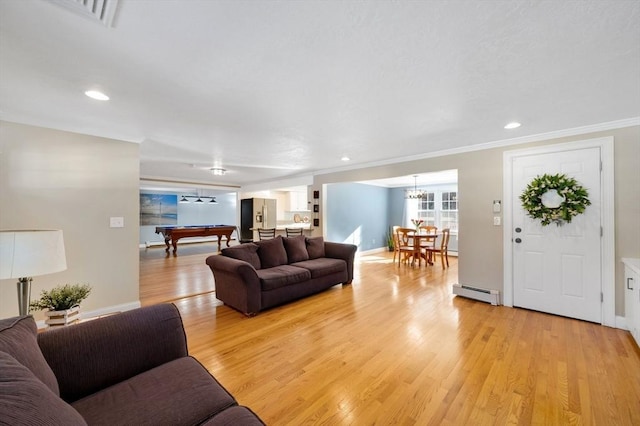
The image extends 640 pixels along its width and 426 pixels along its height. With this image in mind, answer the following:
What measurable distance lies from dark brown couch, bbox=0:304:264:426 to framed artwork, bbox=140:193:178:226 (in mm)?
10136

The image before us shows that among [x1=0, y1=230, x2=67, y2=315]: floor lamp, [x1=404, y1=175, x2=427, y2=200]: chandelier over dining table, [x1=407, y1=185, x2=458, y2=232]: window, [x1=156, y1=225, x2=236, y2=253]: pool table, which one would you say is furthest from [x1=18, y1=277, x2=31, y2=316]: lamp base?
[x1=407, y1=185, x2=458, y2=232]: window

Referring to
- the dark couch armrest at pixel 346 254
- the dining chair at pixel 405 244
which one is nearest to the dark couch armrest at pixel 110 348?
the dark couch armrest at pixel 346 254

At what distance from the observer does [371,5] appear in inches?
50.1

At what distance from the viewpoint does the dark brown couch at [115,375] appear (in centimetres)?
79

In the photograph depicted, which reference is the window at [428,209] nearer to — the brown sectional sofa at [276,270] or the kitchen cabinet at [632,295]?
the brown sectional sofa at [276,270]

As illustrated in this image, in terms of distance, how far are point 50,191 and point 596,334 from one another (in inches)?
242

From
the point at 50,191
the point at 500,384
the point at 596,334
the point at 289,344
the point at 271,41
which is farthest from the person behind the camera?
the point at 50,191

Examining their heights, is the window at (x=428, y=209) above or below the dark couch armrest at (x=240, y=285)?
above

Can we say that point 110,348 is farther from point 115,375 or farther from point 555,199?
point 555,199

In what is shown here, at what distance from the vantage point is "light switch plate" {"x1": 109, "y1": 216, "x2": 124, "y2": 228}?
3.33m

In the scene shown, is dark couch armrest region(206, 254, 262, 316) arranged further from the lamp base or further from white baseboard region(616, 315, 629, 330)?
white baseboard region(616, 315, 629, 330)

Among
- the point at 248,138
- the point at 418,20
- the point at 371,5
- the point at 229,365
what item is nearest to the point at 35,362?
the point at 229,365

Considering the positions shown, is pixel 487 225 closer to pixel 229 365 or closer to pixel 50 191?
pixel 229 365

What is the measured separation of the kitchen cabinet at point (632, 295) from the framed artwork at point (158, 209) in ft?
39.5
